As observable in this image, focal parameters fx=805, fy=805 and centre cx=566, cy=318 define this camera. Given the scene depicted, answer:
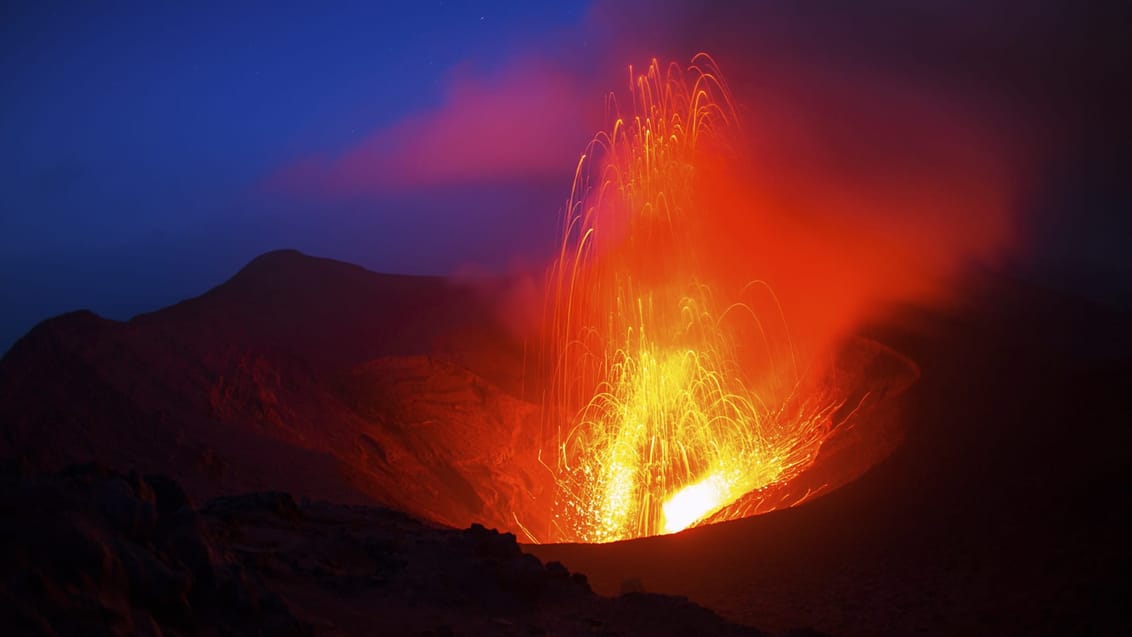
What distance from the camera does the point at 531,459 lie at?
1021 inches

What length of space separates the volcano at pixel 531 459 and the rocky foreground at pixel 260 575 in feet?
0.21

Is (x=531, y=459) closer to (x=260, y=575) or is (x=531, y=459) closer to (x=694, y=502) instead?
(x=694, y=502)

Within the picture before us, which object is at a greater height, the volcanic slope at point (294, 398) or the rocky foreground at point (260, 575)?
the volcanic slope at point (294, 398)

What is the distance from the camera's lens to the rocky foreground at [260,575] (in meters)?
5.36

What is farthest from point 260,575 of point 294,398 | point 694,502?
point 294,398

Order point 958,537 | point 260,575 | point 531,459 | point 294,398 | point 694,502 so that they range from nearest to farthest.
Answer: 1. point 260,575
2. point 958,537
3. point 694,502
4. point 294,398
5. point 531,459

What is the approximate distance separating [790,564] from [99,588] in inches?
393

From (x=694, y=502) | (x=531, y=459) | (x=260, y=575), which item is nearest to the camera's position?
(x=260, y=575)

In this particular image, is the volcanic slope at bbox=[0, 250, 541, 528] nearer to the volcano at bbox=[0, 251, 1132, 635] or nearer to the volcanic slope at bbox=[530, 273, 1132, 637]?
the volcano at bbox=[0, 251, 1132, 635]

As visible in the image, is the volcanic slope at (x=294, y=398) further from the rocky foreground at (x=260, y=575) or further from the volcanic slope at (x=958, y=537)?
the volcanic slope at (x=958, y=537)

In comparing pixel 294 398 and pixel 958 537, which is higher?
pixel 294 398

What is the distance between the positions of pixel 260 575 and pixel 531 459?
710 inches

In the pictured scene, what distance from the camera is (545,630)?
27.7 ft

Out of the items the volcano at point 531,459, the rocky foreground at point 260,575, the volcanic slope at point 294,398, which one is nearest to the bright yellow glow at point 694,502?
the volcano at point 531,459
